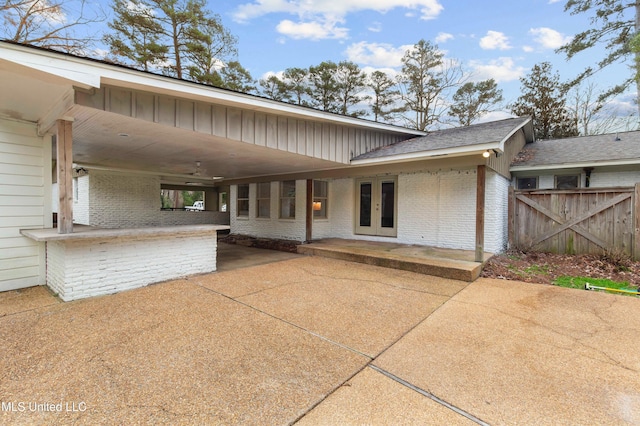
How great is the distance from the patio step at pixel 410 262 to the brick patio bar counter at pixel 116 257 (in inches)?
121

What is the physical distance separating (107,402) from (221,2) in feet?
45.7

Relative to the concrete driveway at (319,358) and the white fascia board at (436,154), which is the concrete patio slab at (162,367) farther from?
the white fascia board at (436,154)

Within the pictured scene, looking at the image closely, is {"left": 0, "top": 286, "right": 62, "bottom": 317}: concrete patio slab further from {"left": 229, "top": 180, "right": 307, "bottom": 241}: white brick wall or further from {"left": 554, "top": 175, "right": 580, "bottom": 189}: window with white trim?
{"left": 554, "top": 175, "right": 580, "bottom": 189}: window with white trim

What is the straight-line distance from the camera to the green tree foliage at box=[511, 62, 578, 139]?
1542 centimetres

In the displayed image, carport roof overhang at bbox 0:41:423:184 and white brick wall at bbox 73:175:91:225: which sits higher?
carport roof overhang at bbox 0:41:423:184

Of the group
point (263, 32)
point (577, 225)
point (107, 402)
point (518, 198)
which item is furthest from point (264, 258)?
point (263, 32)

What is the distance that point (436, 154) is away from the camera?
5680mm

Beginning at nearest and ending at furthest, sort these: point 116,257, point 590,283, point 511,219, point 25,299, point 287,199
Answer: point 25,299 → point 116,257 → point 590,283 → point 511,219 → point 287,199

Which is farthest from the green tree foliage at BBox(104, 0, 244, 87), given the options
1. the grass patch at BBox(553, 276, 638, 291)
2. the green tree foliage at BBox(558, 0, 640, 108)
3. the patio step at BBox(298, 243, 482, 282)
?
the green tree foliage at BBox(558, 0, 640, 108)

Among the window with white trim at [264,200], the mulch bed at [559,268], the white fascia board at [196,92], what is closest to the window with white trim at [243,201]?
the window with white trim at [264,200]

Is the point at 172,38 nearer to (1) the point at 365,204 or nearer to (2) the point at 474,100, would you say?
(1) the point at 365,204

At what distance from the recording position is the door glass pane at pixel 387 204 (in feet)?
27.2

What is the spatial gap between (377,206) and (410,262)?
3.00 m

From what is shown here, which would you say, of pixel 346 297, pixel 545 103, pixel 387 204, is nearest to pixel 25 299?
pixel 346 297
